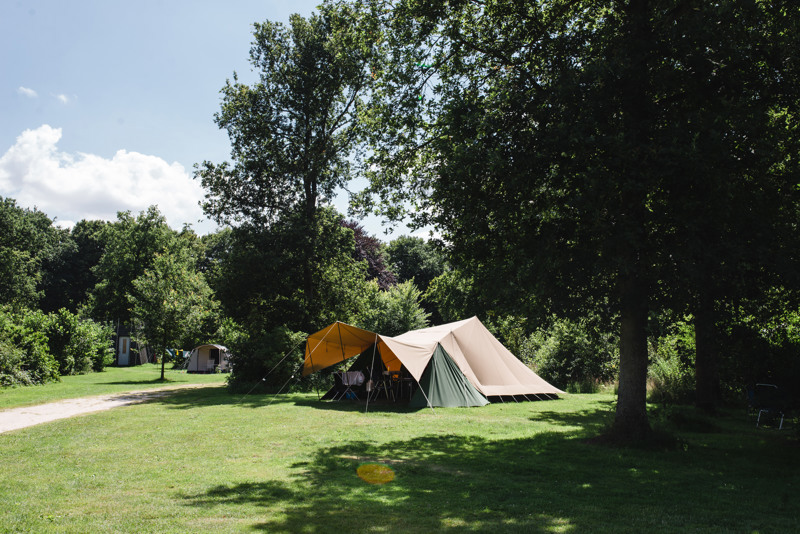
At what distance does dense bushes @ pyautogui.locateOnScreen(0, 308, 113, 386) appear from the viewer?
19.8m

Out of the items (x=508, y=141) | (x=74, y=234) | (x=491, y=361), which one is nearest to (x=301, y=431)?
(x=508, y=141)

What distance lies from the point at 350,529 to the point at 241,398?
13.6 metres

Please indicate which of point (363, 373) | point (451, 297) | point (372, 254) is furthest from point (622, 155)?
point (372, 254)

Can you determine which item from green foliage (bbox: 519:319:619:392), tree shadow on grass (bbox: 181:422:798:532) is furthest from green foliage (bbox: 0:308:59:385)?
green foliage (bbox: 519:319:619:392)

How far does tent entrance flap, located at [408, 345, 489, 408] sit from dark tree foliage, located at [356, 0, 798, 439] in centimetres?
585

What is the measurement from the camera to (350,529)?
14.6ft

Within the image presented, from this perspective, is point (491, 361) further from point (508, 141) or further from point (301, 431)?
point (508, 141)

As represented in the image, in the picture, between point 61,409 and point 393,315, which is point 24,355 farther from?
point 393,315

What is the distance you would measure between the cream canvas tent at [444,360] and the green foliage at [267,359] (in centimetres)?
232

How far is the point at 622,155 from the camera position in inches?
285

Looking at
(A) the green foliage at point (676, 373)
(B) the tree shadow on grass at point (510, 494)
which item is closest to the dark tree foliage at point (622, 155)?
(B) the tree shadow on grass at point (510, 494)

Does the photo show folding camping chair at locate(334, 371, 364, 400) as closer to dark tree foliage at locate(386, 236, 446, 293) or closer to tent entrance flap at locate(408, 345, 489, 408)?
tent entrance flap at locate(408, 345, 489, 408)

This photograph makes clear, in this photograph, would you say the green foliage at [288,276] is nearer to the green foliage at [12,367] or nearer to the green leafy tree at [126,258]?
the green foliage at [12,367]

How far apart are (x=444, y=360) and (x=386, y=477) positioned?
358 inches
